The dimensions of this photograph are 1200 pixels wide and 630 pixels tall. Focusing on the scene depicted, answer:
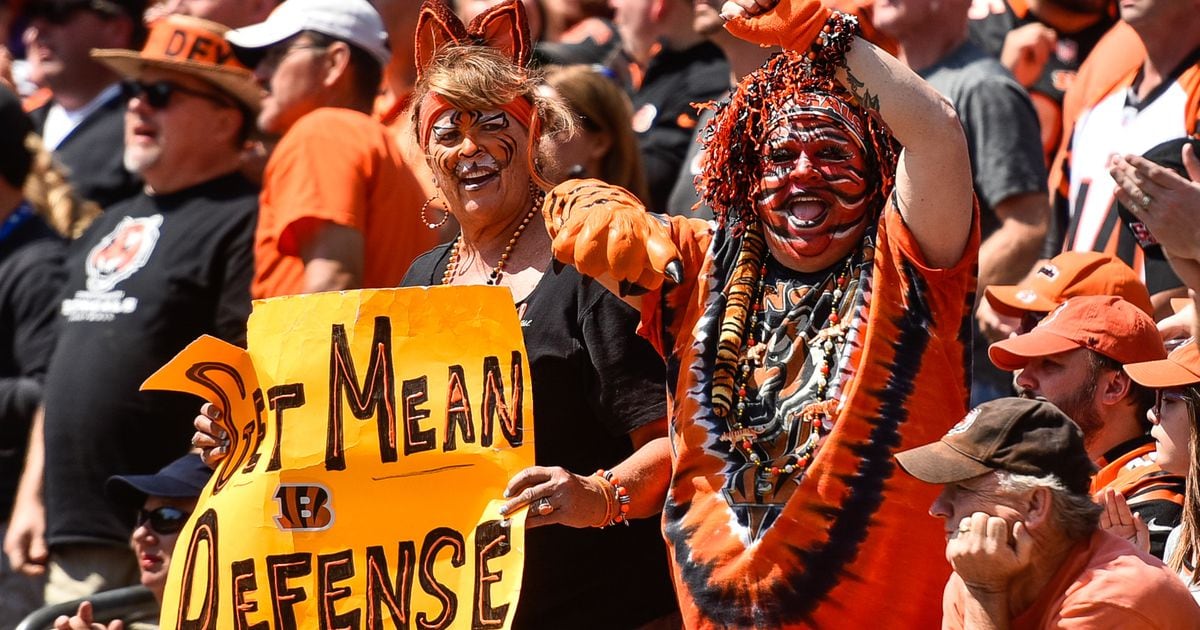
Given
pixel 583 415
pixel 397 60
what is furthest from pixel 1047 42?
pixel 583 415

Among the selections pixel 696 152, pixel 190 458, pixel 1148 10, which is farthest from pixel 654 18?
pixel 190 458

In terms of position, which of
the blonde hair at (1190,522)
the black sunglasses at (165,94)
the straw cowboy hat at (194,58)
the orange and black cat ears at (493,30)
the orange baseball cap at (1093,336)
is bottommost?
the blonde hair at (1190,522)

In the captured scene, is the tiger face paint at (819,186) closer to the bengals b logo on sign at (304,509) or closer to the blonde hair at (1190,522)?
the blonde hair at (1190,522)

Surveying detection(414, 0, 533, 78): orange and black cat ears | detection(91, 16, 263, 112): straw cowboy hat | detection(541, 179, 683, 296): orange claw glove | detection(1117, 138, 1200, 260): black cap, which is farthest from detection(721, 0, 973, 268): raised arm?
detection(91, 16, 263, 112): straw cowboy hat

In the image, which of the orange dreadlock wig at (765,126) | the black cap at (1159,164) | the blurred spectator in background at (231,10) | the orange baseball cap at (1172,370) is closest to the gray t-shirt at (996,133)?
the black cap at (1159,164)

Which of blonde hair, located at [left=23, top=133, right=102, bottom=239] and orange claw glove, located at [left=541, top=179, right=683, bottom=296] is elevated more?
blonde hair, located at [left=23, top=133, right=102, bottom=239]

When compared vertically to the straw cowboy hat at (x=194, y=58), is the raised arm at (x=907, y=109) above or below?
below

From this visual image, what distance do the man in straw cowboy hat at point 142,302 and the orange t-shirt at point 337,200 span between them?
242 mm

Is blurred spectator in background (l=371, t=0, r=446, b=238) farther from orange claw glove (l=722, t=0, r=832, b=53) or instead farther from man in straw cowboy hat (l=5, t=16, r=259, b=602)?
orange claw glove (l=722, t=0, r=832, b=53)

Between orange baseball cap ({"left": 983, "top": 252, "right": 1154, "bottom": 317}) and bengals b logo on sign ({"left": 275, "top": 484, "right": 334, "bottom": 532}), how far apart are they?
1.93 meters

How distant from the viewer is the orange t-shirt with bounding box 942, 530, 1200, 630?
323 centimetres

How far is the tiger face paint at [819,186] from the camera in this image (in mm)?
3738

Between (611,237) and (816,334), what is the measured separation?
46 centimetres

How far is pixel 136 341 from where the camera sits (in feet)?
18.7
